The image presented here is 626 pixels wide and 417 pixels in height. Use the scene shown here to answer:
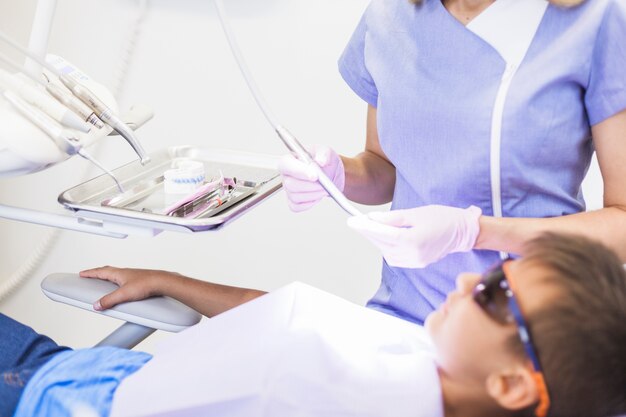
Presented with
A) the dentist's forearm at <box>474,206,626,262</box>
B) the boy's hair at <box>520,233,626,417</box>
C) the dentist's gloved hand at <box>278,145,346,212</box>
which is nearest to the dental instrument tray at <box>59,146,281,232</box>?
the dentist's gloved hand at <box>278,145,346,212</box>

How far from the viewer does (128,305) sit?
1.23m

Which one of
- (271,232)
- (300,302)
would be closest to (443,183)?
(300,302)

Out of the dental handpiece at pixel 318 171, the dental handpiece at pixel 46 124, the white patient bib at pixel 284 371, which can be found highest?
the dental handpiece at pixel 318 171

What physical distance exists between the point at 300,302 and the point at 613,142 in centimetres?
51

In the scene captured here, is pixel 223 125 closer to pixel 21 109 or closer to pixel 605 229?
pixel 21 109

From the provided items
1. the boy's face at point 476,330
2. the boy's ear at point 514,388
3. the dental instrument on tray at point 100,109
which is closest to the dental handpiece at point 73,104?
the dental instrument on tray at point 100,109

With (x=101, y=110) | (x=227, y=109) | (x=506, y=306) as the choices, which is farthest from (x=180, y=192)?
(x=227, y=109)

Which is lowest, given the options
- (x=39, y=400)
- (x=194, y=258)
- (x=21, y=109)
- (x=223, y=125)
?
(x=194, y=258)

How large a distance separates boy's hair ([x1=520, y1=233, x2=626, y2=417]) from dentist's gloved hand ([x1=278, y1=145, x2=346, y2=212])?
1.39 ft

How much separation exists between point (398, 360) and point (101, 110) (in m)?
0.58

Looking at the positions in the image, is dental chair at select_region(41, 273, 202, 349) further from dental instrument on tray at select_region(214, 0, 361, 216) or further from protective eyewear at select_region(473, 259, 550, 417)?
protective eyewear at select_region(473, 259, 550, 417)

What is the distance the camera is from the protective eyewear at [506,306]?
87 cm

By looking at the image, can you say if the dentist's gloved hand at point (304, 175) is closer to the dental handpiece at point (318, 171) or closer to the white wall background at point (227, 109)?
the dental handpiece at point (318, 171)

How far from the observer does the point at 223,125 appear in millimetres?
1967
